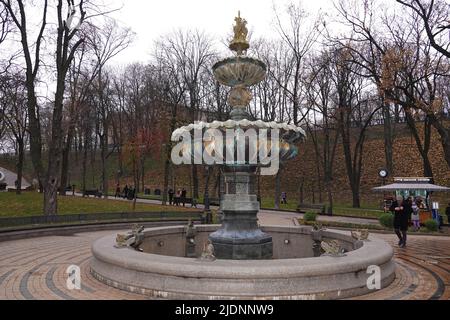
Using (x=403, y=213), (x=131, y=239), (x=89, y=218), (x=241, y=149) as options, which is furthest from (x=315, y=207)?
(x=131, y=239)

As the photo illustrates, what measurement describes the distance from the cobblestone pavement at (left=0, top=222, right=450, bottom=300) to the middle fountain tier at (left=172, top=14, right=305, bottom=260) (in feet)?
10.4

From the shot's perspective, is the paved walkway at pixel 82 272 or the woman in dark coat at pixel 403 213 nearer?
the paved walkway at pixel 82 272

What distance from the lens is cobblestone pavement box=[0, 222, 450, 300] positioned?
6438mm

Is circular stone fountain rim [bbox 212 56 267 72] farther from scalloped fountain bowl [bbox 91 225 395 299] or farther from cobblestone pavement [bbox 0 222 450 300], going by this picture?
cobblestone pavement [bbox 0 222 450 300]

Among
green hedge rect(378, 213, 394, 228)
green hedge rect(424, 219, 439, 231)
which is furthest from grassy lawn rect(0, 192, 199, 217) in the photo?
green hedge rect(424, 219, 439, 231)

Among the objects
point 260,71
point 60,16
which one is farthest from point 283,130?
point 60,16

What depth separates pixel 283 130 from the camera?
8656 millimetres

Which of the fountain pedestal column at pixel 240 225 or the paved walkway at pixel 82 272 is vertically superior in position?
the fountain pedestal column at pixel 240 225

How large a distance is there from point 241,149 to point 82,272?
4.16 m

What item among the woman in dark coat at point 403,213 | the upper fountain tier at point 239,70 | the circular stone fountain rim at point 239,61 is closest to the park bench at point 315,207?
the woman in dark coat at point 403,213

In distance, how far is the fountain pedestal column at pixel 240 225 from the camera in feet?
30.4

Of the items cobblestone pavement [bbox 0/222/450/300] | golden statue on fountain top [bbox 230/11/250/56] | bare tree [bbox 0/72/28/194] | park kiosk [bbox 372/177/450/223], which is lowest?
cobblestone pavement [bbox 0/222/450/300]

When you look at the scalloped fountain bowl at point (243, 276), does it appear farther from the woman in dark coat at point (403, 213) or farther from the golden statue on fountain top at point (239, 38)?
the golden statue on fountain top at point (239, 38)
